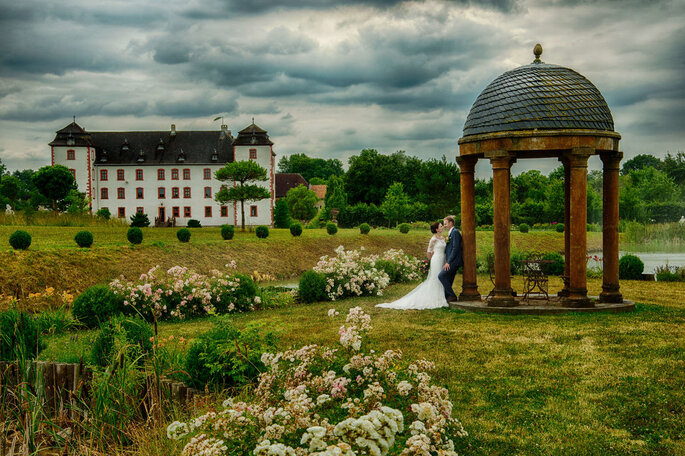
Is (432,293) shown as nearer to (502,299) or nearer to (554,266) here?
(502,299)

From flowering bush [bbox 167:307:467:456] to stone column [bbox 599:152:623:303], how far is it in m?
8.17

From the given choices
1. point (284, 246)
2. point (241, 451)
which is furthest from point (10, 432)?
point (284, 246)

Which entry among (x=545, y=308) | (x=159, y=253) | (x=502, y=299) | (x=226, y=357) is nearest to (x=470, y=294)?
(x=502, y=299)

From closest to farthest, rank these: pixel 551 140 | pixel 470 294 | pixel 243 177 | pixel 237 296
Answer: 1. pixel 551 140
2. pixel 470 294
3. pixel 237 296
4. pixel 243 177

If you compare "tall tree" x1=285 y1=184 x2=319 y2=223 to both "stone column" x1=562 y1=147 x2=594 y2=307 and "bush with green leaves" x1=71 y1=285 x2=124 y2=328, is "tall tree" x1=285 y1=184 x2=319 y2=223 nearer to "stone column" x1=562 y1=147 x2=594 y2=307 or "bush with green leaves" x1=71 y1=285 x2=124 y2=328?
"bush with green leaves" x1=71 y1=285 x2=124 y2=328

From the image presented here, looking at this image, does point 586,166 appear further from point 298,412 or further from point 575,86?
point 298,412

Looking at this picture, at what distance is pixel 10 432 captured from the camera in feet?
Result: 16.6

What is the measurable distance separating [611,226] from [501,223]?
2414 mm

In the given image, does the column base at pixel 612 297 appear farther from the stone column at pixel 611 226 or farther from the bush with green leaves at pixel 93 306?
the bush with green leaves at pixel 93 306

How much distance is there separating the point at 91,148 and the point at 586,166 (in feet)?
182

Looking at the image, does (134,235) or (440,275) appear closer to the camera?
(440,275)

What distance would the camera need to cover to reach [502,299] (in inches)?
418

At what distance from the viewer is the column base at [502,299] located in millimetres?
10617

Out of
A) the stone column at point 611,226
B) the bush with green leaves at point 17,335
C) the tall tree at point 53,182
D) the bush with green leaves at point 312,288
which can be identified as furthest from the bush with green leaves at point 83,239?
the tall tree at point 53,182
